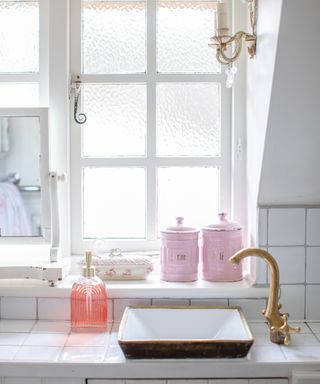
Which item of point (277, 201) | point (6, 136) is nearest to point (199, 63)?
point (277, 201)

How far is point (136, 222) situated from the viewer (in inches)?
78.0

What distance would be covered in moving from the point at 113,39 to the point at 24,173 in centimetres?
57

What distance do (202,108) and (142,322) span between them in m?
0.78

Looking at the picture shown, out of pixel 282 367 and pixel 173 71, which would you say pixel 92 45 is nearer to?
pixel 173 71

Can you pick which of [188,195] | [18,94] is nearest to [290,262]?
[188,195]

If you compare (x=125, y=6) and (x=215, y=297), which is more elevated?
(x=125, y=6)

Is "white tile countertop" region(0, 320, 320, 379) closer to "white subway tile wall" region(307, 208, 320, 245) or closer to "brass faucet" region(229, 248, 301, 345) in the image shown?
"brass faucet" region(229, 248, 301, 345)

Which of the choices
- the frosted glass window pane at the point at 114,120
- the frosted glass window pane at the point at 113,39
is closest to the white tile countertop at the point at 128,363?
the frosted glass window pane at the point at 114,120

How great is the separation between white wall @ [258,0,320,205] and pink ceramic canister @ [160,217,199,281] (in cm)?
26

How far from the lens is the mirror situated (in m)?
1.81

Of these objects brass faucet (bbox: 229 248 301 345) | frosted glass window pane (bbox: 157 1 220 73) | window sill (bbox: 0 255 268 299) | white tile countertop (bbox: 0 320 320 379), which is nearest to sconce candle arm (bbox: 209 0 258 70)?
frosted glass window pane (bbox: 157 1 220 73)

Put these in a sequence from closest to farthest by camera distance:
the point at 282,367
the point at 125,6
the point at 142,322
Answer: the point at 282,367, the point at 142,322, the point at 125,6

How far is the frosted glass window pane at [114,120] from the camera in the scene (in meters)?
1.94

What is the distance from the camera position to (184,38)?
1.93 meters
